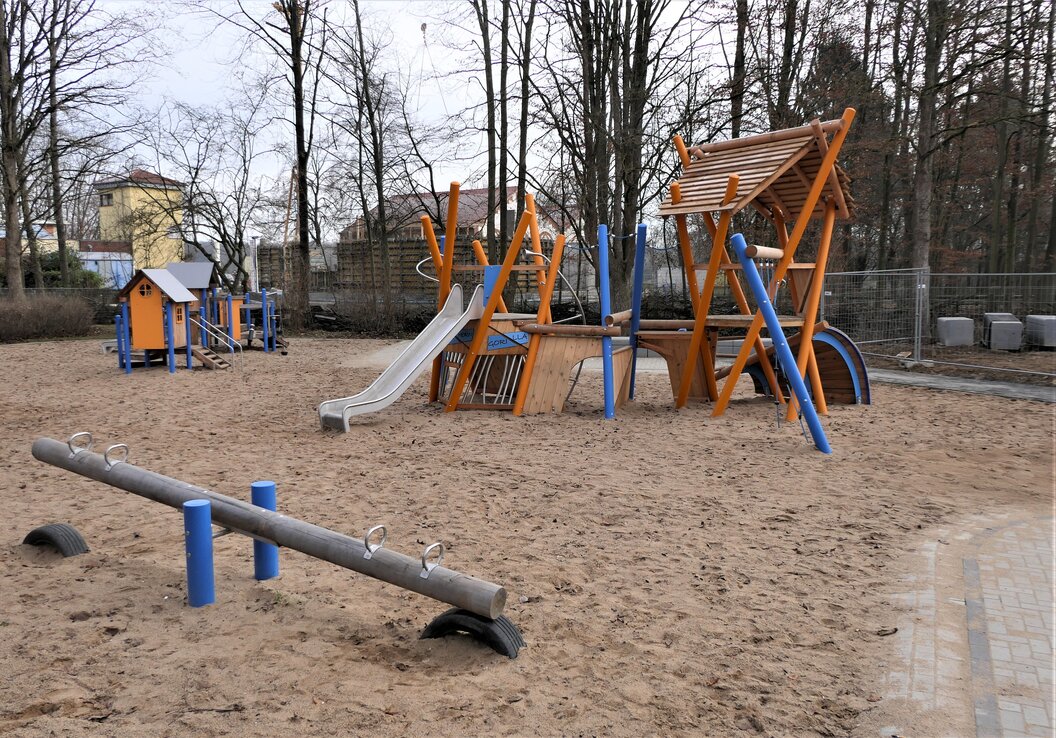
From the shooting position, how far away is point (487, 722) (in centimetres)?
272

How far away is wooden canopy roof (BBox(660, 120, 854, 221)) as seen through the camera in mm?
8328

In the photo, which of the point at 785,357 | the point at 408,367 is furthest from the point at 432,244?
the point at 785,357

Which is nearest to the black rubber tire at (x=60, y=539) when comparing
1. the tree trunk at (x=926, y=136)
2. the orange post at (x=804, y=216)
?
the orange post at (x=804, y=216)

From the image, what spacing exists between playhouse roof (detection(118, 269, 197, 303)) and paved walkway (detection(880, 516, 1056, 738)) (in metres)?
12.5

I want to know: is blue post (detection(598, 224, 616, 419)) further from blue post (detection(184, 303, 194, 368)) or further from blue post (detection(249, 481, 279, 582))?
blue post (detection(184, 303, 194, 368))

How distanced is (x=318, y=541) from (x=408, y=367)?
5658mm

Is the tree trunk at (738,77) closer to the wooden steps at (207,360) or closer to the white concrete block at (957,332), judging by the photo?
the white concrete block at (957,332)

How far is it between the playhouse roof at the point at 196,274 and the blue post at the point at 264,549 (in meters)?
13.7

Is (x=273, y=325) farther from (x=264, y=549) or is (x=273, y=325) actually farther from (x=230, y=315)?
(x=264, y=549)

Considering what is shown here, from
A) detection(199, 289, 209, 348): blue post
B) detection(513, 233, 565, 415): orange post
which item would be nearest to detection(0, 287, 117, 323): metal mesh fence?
detection(199, 289, 209, 348): blue post

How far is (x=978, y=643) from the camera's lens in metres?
3.34

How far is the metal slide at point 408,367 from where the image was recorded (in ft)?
28.1

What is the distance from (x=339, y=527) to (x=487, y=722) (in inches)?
102

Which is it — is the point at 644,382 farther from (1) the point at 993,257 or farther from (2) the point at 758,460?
(1) the point at 993,257
